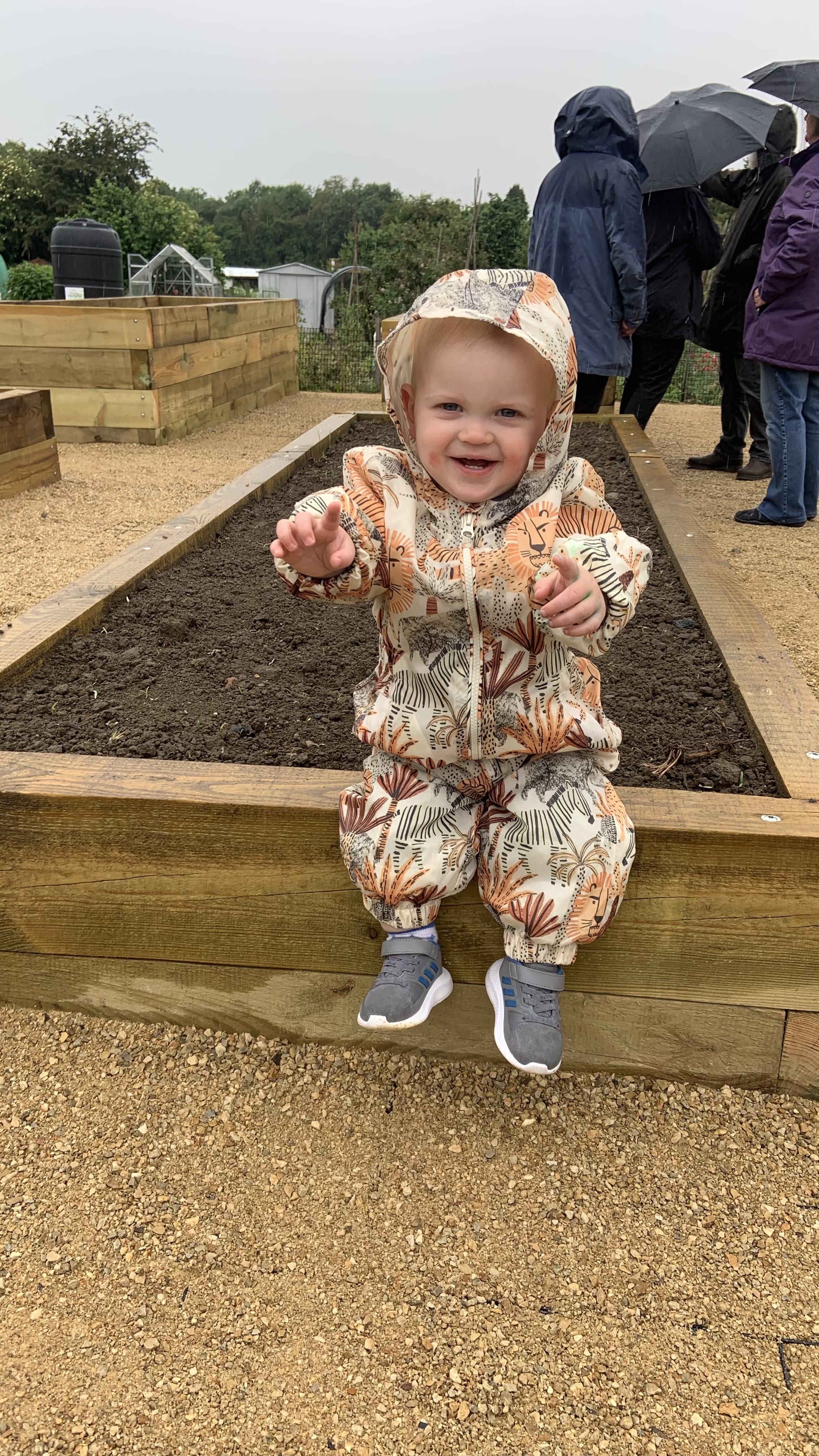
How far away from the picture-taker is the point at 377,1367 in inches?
52.2

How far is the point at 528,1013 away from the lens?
Result: 5.20 feet

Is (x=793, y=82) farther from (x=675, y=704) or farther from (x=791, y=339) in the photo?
(x=675, y=704)

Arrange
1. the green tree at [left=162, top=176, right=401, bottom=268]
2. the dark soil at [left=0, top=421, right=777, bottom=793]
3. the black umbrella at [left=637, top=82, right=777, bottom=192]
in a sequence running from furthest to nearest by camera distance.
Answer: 1. the green tree at [left=162, top=176, right=401, bottom=268]
2. the black umbrella at [left=637, top=82, right=777, bottom=192]
3. the dark soil at [left=0, top=421, right=777, bottom=793]

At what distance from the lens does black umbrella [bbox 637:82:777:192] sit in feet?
19.2

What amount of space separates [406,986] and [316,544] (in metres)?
0.70

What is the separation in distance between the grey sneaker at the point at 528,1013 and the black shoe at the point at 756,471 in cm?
552

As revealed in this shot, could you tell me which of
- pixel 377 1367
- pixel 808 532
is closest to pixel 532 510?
pixel 377 1367

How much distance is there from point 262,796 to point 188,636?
126cm

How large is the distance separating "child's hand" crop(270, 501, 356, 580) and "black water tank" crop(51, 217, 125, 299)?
552 inches

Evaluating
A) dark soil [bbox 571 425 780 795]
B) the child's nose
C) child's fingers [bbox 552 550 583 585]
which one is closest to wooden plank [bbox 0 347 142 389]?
dark soil [bbox 571 425 780 795]

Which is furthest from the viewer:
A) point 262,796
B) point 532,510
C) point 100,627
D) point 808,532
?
point 808,532

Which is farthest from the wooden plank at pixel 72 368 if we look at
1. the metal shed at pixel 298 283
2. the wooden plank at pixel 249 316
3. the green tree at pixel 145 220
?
the metal shed at pixel 298 283

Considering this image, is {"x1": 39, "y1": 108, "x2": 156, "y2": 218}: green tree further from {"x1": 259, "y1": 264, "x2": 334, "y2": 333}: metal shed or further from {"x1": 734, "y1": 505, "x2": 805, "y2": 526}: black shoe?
{"x1": 734, "y1": 505, "x2": 805, "y2": 526}: black shoe

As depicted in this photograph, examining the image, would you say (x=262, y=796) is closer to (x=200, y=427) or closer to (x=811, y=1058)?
(x=811, y=1058)
